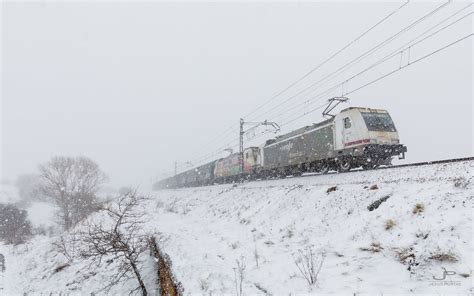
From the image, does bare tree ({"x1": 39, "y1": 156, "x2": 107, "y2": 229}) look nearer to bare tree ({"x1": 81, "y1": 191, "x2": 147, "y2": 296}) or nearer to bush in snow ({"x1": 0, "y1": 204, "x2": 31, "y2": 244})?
bush in snow ({"x1": 0, "y1": 204, "x2": 31, "y2": 244})

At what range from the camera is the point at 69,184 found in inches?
1783

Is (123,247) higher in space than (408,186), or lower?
lower

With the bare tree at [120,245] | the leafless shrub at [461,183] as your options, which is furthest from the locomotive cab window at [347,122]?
the bare tree at [120,245]

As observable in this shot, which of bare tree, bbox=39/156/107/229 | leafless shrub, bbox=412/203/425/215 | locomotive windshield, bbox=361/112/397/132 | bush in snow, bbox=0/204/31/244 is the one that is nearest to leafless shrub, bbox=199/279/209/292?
leafless shrub, bbox=412/203/425/215

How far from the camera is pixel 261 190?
58.8ft

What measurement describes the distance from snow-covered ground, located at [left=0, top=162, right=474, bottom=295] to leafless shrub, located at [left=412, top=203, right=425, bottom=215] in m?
Result: 0.02

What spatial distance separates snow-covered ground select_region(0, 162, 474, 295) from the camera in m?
5.76

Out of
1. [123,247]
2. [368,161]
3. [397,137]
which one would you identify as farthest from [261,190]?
[123,247]

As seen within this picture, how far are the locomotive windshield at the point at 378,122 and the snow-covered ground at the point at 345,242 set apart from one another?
4.04 m

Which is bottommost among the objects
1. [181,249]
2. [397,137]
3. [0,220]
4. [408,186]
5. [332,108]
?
[0,220]

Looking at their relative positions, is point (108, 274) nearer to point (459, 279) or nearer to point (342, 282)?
point (342, 282)

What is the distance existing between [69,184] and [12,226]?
8700 mm

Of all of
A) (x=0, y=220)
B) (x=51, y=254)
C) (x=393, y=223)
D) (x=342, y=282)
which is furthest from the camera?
(x=0, y=220)

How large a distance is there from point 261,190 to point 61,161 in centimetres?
3913
